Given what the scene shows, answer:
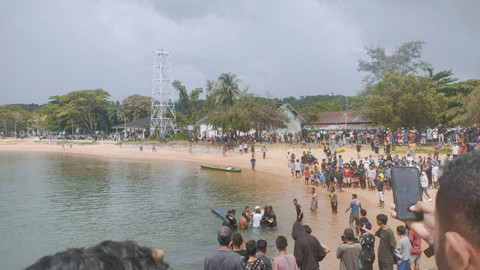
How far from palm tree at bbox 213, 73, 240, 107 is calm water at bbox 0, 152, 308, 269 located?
2508cm

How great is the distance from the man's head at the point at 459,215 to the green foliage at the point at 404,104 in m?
38.6

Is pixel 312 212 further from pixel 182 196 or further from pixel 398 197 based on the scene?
pixel 398 197

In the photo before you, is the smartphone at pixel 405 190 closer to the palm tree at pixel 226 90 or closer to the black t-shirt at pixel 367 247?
the black t-shirt at pixel 367 247

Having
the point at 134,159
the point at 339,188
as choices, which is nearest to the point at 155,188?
the point at 339,188

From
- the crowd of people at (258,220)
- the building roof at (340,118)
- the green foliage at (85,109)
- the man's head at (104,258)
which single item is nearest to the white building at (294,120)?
the building roof at (340,118)

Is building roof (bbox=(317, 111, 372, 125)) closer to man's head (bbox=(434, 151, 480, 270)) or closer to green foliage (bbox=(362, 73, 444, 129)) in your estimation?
green foliage (bbox=(362, 73, 444, 129))

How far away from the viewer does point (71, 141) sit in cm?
7369

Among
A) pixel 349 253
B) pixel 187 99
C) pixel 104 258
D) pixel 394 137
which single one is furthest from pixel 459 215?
pixel 187 99

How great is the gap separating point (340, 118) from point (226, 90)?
2006cm

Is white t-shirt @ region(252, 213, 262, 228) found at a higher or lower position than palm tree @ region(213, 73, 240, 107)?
lower

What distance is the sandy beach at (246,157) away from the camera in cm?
1605

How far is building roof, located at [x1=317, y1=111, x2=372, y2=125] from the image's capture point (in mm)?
51475

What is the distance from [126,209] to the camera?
21719 mm

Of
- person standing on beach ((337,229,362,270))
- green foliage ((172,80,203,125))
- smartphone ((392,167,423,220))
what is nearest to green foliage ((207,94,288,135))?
green foliage ((172,80,203,125))
